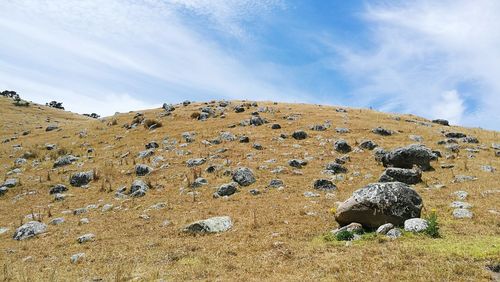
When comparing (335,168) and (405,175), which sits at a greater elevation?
(405,175)

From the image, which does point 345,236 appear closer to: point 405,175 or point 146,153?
point 405,175

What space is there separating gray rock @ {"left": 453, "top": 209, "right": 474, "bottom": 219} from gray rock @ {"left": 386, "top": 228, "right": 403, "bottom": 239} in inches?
163

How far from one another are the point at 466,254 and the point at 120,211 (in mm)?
18281

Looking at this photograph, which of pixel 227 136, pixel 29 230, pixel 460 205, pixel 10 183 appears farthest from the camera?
pixel 227 136

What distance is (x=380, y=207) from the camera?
17734 millimetres

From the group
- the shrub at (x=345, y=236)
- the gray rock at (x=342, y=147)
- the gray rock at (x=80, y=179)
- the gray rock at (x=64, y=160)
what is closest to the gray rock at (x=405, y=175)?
the gray rock at (x=342, y=147)

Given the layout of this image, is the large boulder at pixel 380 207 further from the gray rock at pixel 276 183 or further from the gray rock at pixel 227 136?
the gray rock at pixel 227 136

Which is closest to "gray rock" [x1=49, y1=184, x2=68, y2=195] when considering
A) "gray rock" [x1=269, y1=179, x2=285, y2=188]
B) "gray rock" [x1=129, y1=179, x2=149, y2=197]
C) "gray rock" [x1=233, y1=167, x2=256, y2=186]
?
"gray rock" [x1=129, y1=179, x2=149, y2=197]

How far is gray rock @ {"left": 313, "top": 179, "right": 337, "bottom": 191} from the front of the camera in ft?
83.5

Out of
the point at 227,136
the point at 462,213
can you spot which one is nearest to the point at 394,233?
the point at 462,213

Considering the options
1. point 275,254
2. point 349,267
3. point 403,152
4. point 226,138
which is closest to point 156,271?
point 275,254

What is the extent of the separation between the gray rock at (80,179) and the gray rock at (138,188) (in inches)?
220

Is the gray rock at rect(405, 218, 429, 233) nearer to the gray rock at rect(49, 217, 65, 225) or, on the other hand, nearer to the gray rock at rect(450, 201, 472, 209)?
the gray rock at rect(450, 201, 472, 209)

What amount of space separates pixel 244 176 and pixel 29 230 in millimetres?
12925
